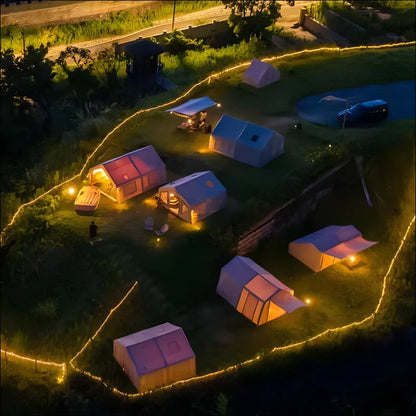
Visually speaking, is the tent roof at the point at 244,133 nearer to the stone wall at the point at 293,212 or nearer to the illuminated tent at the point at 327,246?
the stone wall at the point at 293,212

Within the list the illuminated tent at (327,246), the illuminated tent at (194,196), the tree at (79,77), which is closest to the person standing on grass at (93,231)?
the illuminated tent at (194,196)

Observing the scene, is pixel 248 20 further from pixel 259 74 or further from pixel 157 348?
pixel 157 348

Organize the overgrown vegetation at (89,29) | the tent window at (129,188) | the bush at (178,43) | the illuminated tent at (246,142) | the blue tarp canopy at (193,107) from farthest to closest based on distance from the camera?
1. the bush at (178,43)
2. the overgrown vegetation at (89,29)
3. the blue tarp canopy at (193,107)
4. the illuminated tent at (246,142)
5. the tent window at (129,188)

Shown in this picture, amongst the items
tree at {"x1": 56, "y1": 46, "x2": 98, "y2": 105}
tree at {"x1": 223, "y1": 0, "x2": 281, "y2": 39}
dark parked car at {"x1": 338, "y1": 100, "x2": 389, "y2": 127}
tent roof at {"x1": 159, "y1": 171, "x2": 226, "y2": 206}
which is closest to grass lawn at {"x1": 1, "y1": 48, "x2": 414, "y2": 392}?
dark parked car at {"x1": 338, "y1": 100, "x2": 389, "y2": 127}

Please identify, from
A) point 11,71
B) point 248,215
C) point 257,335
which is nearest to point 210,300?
point 257,335

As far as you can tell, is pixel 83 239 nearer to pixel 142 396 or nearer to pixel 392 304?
pixel 142 396

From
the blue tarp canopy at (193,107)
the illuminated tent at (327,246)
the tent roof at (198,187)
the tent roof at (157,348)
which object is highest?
the blue tarp canopy at (193,107)

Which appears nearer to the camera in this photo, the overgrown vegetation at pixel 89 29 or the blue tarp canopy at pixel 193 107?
the blue tarp canopy at pixel 193 107
